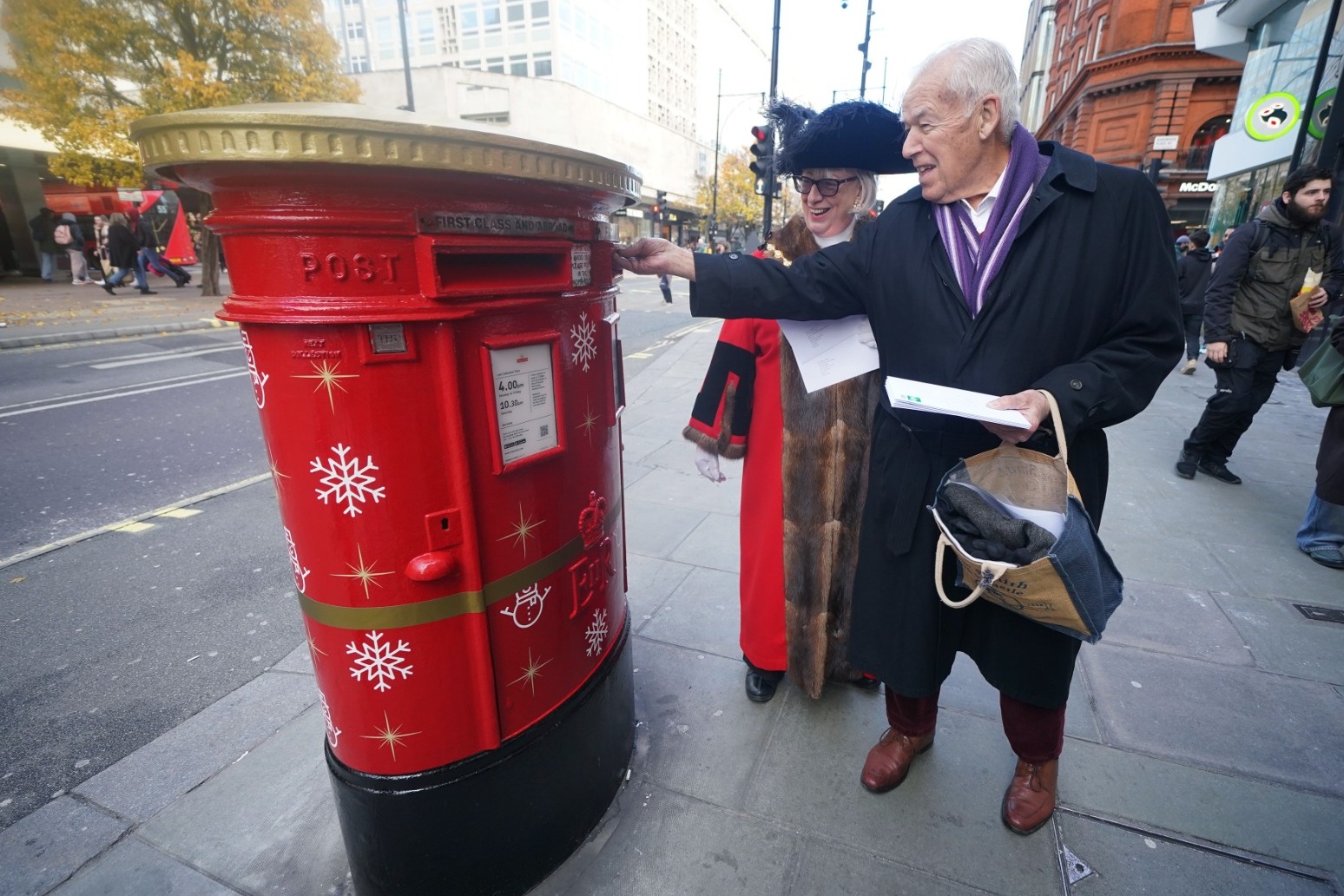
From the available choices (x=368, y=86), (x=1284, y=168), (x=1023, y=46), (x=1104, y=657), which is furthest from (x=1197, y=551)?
(x=1023, y=46)

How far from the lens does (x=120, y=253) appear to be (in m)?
15.7

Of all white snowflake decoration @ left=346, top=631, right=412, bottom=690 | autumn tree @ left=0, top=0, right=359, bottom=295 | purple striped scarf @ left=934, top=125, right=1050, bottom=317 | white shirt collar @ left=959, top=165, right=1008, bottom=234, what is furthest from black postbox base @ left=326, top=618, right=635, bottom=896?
autumn tree @ left=0, top=0, right=359, bottom=295

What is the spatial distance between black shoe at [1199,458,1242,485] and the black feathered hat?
4.02m

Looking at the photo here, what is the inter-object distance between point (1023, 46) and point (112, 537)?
69.4 metres

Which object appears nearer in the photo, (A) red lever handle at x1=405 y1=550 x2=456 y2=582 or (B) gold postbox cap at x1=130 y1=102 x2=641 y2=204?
(B) gold postbox cap at x1=130 y1=102 x2=641 y2=204

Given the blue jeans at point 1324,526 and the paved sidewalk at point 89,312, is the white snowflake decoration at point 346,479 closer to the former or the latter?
the blue jeans at point 1324,526

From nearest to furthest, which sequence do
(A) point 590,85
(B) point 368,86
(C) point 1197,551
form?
(C) point 1197,551 → (B) point 368,86 → (A) point 590,85

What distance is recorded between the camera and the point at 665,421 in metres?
6.18

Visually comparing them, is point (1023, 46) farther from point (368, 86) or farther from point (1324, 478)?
point (1324, 478)

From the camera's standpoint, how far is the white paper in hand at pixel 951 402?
140cm

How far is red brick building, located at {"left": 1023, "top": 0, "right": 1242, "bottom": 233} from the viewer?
81.9 ft

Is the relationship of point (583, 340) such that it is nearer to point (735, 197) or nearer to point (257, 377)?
point (257, 377)

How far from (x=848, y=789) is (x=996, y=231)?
1624 mm

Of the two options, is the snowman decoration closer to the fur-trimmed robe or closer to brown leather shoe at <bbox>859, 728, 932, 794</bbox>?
the fur-trimmed robe
